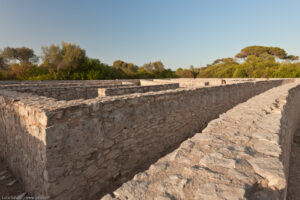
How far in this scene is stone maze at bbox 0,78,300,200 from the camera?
1370 millimetres

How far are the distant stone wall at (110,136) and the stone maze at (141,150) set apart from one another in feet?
0.06

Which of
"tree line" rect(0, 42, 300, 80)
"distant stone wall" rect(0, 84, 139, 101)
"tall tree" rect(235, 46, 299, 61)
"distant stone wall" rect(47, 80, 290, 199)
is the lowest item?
"distant stone wall" rect(47, 80, 290, 199)

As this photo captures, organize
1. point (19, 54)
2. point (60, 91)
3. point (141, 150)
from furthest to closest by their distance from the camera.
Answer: point (19, 54) → point (60, 91) → point (141, 150)

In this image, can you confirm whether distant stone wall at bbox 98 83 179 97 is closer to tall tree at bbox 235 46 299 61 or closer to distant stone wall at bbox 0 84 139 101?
distant stone wall at bbox 0 84 139 101

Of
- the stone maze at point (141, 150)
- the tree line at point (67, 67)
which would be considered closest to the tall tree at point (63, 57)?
the tree line at point (67, 67)

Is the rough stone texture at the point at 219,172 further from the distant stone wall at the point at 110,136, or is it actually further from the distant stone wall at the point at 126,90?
the distant stone wall at the point at 126,90

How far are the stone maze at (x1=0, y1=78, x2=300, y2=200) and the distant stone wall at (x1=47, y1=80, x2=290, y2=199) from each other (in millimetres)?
18

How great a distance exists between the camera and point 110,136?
11.3ft

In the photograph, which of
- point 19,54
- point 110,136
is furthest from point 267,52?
point 19,54

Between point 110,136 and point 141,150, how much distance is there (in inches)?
40.8

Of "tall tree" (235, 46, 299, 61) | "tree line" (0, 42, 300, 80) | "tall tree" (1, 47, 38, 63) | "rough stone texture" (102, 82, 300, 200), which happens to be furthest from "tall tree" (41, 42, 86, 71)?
"tall tree" (235, 46, 299, 61)

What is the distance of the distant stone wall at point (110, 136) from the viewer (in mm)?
2734

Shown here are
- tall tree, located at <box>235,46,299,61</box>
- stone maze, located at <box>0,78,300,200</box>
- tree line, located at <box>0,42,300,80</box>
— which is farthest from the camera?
tall tree, located at <box>235,46,299,61</box>

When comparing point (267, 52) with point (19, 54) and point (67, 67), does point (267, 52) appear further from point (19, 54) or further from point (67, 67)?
point (19, 54)
